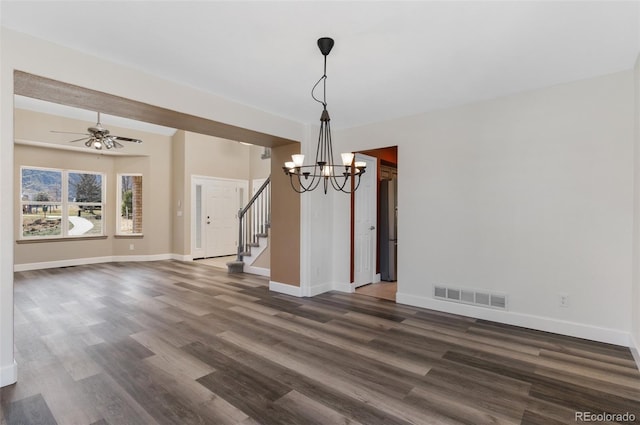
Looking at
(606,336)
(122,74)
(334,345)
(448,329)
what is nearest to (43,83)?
(122,74)

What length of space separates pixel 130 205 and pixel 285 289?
18.7ft

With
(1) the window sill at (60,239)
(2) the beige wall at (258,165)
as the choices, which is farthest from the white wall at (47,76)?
(1) the window sill at (60,239)

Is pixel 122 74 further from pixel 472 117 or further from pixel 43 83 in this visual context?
pixel 472 117

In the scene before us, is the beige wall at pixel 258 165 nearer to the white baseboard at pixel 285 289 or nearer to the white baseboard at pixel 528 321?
the white baseboard at pixel 285 289

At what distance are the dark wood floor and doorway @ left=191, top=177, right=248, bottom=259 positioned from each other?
14.0 ft

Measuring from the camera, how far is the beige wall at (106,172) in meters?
6.48

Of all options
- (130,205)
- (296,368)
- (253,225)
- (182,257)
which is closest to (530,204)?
(296,368)

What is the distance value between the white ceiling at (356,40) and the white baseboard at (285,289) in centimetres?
291

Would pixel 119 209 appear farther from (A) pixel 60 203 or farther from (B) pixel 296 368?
(B) pixel 296 368

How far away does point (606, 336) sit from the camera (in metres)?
2.97

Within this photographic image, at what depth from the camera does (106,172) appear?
7.82m

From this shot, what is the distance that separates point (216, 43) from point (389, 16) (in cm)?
139

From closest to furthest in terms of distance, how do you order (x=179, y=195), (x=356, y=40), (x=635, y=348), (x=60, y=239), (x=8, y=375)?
(x=8, y=375) < (x=356, y=40) < (x=635, y=348) < (x=60, y=239) < (x=179, y=195)

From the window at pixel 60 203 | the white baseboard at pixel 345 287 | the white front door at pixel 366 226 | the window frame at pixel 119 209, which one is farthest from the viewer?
the window frame at pixel 119 209
